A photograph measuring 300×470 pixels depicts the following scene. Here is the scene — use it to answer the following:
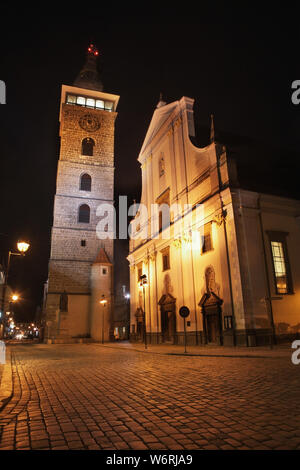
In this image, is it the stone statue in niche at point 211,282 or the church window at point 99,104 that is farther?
the church window at point 99,104

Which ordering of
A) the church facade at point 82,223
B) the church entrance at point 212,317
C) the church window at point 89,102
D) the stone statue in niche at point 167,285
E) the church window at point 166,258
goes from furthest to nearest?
the church window at point 89,102 → the church facade at point 82,223 → the church window at point 166,258 → the stone statue in niche at point 167,285 → the church entrance at point 212,317

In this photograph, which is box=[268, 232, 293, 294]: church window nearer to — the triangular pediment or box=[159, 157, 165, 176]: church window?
box=[159, 157, 165, 176]: church window

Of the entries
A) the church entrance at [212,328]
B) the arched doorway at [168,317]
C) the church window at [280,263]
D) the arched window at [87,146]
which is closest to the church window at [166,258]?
the arched doorway at [168,317]

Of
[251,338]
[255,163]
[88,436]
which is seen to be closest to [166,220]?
[255,163]

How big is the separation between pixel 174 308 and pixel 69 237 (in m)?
19.2

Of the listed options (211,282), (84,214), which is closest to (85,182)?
(84,214)

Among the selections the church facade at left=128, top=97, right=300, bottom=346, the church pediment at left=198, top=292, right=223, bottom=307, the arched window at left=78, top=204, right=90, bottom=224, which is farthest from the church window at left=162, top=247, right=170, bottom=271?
the arched window at left=78, top=204, right=90, bottom=224

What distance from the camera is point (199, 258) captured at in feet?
69.1

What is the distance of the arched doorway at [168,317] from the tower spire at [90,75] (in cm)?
3633

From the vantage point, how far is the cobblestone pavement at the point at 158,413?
3.50 meters

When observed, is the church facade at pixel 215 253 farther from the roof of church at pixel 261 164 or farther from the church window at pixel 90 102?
the church window at pixel 90 102

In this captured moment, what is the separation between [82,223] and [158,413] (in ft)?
118
